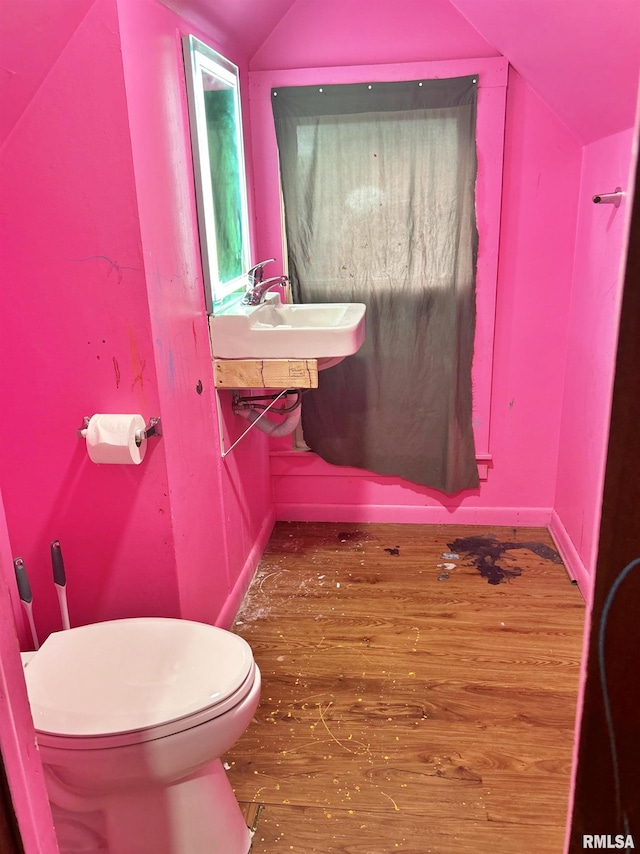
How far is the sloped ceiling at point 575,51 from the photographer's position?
1583mm

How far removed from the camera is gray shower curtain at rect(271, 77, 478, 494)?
2.52 m

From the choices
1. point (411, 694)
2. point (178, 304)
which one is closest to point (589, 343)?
point (411, 694)

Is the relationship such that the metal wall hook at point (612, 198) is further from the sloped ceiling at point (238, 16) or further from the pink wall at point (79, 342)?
the pink wall at point (79, 342)

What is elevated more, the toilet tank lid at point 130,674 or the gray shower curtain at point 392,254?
the gray shower curtain at point 392,254

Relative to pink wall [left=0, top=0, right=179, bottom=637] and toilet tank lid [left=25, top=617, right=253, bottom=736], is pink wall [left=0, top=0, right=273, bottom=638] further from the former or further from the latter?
toilet tank lid [left=25, top=617, right=253, bottom=736]

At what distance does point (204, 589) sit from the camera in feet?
6.82

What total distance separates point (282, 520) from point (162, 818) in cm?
176

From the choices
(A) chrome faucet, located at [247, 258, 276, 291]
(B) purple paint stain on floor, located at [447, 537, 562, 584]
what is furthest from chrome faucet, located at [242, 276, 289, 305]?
(B) purple paint stain on floor, located at [447, 537, 562, 584]

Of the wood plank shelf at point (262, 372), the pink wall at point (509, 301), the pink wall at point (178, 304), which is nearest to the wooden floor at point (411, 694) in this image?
the pink wall at point (509, 301)

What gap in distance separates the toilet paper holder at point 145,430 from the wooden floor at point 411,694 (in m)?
0.90

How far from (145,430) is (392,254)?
138 centimetres

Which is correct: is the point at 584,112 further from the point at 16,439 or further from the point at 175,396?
the point at 16,439

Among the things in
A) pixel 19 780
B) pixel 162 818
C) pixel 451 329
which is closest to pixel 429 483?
pixel 451 329

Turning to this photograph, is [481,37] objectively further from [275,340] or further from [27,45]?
[27,45]
